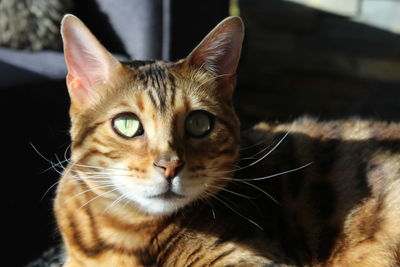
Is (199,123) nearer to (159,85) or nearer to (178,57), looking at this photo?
(159,85)

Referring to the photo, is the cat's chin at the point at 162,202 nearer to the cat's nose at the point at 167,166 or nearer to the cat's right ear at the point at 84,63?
the cat's nose at the point at 167,166

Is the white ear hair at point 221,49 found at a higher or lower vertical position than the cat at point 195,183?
higher

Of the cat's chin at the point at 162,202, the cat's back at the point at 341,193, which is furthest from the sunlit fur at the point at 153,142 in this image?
the cat's back at the point at 341,193

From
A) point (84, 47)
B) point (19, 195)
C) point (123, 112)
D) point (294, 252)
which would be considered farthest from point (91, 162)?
point (19, 195)

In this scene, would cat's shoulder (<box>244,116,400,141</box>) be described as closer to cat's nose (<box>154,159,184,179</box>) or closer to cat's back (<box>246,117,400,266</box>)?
cat's back (<box>246,117,400,266</box>)

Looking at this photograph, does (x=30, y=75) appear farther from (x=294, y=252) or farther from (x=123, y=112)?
(x=294, y=252)

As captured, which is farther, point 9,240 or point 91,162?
point 9,240

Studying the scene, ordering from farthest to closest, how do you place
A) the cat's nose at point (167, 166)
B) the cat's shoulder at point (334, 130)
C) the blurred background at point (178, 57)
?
1. the blurred background at point (178, 57)
2. the cat's shoulder at point (334, 130)
3. the cat's nose at point (167, 166)
